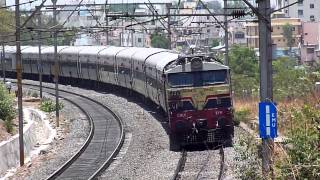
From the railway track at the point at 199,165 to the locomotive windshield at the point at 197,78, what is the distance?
207 cm

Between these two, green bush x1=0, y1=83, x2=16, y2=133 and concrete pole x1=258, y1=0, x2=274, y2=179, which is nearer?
concrete pole x1=258, y1=0, x2=274, y2=179

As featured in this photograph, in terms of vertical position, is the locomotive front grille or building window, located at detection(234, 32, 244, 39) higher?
building window, located at detection(234, 32, 244, 39)

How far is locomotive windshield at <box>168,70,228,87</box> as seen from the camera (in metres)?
19.3

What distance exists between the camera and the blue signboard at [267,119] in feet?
33.5

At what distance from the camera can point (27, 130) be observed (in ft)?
78.7

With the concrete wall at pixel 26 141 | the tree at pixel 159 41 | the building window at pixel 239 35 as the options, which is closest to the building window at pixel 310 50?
the tree at pixel 159 41

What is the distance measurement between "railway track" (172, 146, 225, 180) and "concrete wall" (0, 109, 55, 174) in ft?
19.0

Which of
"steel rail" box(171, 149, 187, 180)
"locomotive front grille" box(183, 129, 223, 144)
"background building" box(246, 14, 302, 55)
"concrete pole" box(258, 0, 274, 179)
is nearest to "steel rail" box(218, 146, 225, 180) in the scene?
"locomotive front grille" box(183, 129, 223, 144)

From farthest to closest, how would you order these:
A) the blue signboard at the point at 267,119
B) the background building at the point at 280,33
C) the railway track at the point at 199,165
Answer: the background building at the point at 280,33
the railway track at the point at 199,165
the blue signboard at the point at 267,119

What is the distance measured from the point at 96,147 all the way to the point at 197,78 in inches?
193

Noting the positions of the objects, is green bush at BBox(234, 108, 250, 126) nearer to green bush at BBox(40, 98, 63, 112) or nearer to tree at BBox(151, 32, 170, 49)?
green bush at BBox(40, 98, 63, 112)

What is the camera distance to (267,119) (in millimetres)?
10273

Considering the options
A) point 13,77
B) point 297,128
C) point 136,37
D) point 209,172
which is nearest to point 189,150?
point 209,172

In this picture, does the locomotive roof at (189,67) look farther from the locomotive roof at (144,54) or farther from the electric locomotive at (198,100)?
the locomotive roof at (144,54)
